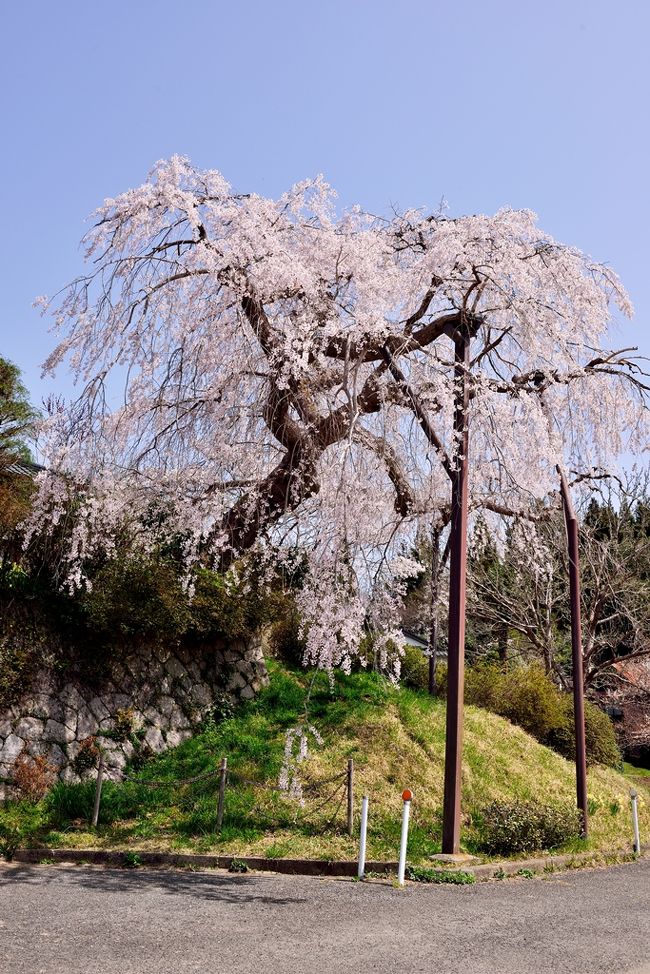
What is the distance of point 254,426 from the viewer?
11164 millimetres

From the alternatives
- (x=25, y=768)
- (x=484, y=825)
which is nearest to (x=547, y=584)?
(x=484, y=825)

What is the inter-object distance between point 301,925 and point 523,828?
5.20m

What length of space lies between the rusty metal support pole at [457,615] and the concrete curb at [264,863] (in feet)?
2.24

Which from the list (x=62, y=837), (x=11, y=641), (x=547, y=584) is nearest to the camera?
(x=62, y=837)

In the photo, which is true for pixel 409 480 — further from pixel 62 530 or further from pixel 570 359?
pixel 62 530

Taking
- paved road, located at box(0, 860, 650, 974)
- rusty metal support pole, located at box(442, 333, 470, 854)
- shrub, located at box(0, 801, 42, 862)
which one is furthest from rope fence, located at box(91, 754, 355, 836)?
paved road, located at box(0, 860, 650, 974)

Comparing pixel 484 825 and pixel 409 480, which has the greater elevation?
pixel 409 480

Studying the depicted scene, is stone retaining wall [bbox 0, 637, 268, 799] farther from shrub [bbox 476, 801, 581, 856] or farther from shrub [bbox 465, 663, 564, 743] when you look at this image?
shrub [bbox 476, 801, 581, 856]

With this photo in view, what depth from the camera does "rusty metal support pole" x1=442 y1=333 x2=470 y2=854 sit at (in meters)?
10.6

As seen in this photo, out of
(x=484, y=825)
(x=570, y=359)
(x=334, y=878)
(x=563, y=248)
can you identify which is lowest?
(x=334, y=878)

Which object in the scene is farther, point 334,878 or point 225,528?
point 225,528

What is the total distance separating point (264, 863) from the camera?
10055 mm

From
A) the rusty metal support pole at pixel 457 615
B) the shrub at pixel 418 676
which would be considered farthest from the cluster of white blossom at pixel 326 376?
the shrub at pixel 418 676

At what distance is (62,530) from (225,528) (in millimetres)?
3096
